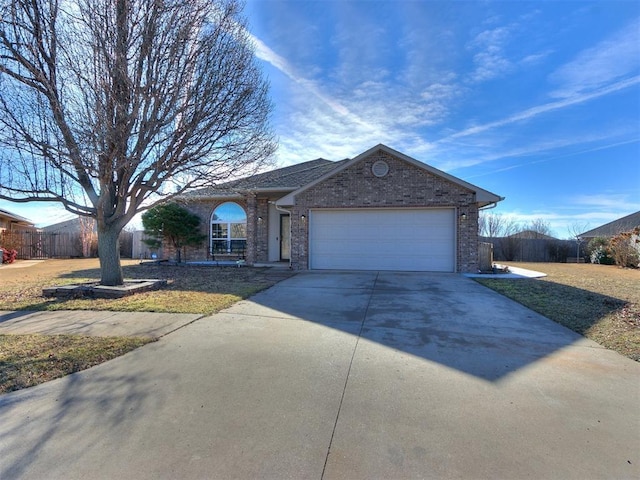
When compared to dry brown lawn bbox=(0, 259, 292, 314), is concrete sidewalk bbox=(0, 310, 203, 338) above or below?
below

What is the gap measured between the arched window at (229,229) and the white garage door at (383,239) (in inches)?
179

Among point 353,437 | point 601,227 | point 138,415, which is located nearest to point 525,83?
point 353,437

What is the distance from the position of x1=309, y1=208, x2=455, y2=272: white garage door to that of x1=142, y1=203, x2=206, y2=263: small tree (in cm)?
669

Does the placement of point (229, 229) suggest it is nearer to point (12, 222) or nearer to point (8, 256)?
point (8, 256)

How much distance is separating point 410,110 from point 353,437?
12.7m

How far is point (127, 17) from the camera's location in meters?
7.25

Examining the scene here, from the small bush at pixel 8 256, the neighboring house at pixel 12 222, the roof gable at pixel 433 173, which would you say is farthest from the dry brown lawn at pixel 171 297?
the neighboring house at pixel 12 222

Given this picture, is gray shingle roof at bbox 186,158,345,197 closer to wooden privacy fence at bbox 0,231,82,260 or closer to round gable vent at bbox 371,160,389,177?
round gable vent at bbox 371,160,389,177

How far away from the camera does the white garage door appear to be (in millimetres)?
12969

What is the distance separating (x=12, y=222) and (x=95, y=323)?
26048mm

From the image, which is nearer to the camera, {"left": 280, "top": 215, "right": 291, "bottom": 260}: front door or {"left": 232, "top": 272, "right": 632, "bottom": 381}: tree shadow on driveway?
{"left": 232, "top": 272, "right": 632, "bottom": 381}: tree shadow on driveway

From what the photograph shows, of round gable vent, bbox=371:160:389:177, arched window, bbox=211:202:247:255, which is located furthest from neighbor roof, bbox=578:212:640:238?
arched window, bbox=211:202:247:255

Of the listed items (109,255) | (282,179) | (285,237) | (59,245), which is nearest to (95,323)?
(109,255)

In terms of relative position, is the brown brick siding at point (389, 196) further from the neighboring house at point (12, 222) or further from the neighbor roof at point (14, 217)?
the neighbor roof at point (14, 217)
